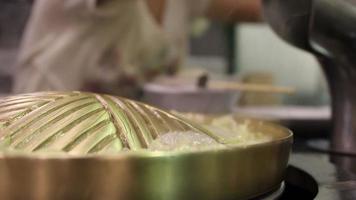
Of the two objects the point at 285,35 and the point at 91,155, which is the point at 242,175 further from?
the point at 285,35

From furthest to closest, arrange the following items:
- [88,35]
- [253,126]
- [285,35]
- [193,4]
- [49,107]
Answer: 1. [193,4]
2. [88,35]
3. [285,35]
4. [253,126]
5. [49,107]

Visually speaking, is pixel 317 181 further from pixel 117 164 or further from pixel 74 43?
pixel 74 43

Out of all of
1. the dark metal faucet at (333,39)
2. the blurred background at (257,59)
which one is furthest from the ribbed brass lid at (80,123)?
the blurred background at (257,59)

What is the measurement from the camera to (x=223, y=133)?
1.89ft

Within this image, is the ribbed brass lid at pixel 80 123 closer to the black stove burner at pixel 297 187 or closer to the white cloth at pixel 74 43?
the black stove burner at pixel 297 187

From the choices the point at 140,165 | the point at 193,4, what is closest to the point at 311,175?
the point at 140,165

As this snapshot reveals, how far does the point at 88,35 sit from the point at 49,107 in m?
1.18

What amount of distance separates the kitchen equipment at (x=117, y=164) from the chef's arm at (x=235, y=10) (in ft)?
3.23

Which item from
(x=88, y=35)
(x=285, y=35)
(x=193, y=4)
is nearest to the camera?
(x=285, y=35)

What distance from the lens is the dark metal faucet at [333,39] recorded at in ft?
2.44

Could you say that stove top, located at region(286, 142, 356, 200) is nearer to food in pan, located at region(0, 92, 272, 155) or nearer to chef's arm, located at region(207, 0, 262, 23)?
food in pan, located at region(0, 92, 272, 155)

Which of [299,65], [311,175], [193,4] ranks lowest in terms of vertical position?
[299,65]

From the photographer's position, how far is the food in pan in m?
0.45

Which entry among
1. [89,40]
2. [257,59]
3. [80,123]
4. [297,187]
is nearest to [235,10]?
[89,40]
